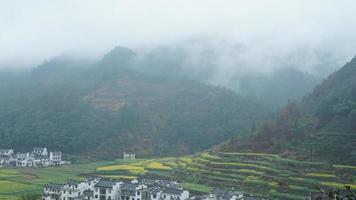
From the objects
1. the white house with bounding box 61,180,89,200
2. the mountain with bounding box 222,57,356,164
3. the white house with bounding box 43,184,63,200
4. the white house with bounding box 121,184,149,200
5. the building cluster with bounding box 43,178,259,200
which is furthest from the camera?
the mountain with bounding box 222,57,356,164

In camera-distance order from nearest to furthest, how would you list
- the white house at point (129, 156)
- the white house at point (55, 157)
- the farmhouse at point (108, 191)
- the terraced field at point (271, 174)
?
the terraced field at point (271, 174)
the farmhouse at point (108, 191)
the white house at point (55, 157)
the white house at point (129, 156)

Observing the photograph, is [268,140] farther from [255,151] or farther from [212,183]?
[212,183]

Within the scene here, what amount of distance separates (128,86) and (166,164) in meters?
42.6

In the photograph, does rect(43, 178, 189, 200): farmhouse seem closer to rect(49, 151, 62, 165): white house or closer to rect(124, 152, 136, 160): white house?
rect(49, 151, 62, 165): white house

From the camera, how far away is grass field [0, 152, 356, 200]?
3403cm

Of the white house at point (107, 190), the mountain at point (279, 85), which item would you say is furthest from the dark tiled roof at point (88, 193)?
the mountain at point (279, 85)

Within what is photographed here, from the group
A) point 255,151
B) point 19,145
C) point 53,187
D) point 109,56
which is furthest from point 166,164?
point 109,56

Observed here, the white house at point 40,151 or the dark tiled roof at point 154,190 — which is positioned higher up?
the white house at point 40,151

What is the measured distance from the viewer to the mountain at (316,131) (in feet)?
131

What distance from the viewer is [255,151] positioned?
46.6 meters

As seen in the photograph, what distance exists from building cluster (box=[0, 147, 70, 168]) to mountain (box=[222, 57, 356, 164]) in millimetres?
24073

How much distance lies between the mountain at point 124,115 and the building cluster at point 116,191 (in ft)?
87.3

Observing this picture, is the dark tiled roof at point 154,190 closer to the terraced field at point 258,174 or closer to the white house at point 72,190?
the terraced field at point 258,174

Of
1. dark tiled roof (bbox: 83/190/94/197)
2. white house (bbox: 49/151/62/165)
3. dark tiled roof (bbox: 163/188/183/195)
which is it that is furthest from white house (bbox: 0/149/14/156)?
dark tiled roof (bbox: 163/188/183/195)
